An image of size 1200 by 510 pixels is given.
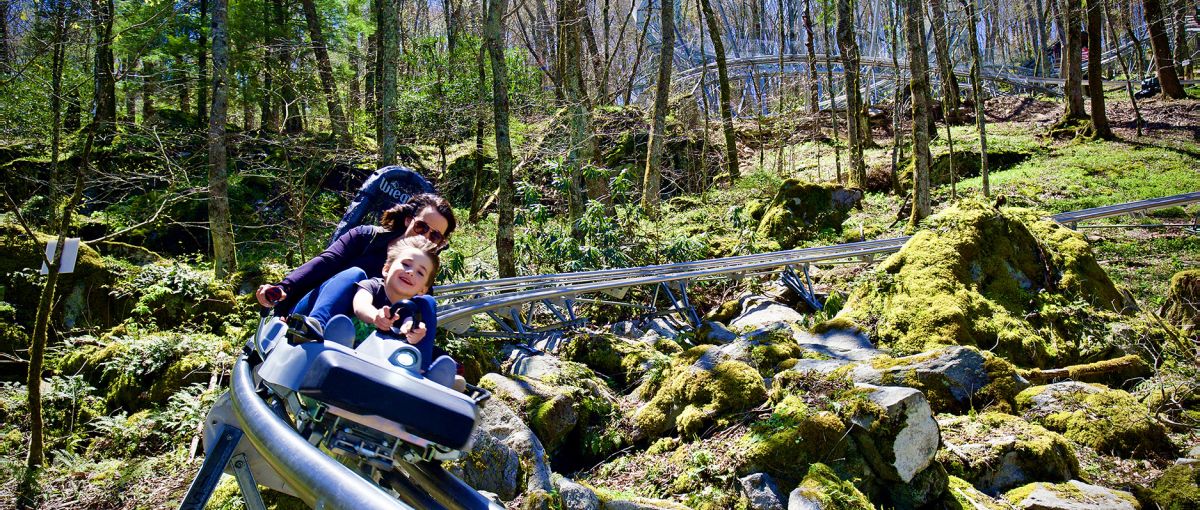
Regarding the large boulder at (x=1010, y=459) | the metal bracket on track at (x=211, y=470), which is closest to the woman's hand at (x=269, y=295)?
the metal bracket on track at (x=211, y=470)

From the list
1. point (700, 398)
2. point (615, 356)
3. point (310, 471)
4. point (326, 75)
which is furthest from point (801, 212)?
point (310, 471)

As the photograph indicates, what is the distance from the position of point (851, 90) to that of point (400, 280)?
53.0ft

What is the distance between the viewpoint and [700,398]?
14.3 feet

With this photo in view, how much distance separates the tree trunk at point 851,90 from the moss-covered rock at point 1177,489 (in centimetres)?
1192

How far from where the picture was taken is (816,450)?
11.5ft

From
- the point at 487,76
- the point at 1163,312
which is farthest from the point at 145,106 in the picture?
the point at 1163,312

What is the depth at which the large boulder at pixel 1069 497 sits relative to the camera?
3.16m

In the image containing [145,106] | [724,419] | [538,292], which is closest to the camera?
[724,419]

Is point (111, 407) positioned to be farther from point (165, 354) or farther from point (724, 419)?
point (724, 419)

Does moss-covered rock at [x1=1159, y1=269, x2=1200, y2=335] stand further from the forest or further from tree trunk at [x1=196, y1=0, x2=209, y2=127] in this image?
tree trunk at [x1=196, y1=0, x2=209, y2=127]

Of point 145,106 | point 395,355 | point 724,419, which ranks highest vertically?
point 145,106

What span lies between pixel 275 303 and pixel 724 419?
8.43 ft

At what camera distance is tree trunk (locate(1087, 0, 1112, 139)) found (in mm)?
15609

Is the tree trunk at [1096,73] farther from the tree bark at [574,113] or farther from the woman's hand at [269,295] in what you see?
the woman's hand at [269,295]
